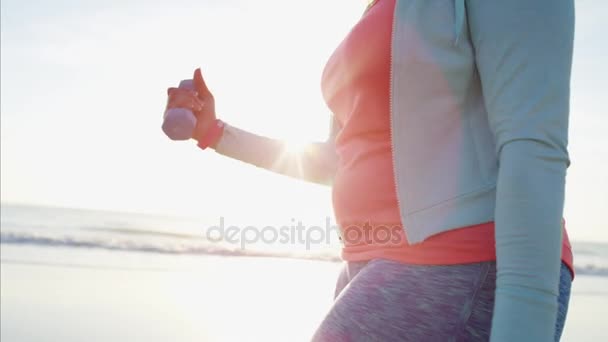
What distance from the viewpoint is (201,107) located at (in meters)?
2.25

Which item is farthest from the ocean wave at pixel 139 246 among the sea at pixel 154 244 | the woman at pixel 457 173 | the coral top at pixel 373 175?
the woman at pixel 457 173

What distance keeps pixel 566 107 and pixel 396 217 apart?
0.39 meters

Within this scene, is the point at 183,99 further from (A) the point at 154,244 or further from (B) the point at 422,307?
(A) the point at 154,244

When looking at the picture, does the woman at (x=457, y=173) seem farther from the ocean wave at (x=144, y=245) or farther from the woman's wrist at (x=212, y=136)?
the ocean wave at (x=144, y=245)

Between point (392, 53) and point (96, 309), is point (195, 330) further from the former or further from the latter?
point (392, 53)

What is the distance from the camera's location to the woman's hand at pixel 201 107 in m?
2.19

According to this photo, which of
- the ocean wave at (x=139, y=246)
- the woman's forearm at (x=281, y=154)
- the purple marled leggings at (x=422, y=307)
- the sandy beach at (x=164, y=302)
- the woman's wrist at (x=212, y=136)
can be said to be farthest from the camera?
the ocean wave at (x=139, y=246)

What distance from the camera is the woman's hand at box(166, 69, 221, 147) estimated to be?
2188 mm

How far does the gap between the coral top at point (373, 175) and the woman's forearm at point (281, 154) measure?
535 millimetres

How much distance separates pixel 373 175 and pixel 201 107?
1.00m

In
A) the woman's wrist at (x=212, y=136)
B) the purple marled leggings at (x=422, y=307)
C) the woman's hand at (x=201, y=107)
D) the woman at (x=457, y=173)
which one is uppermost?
the woman's hand at (x=201, y=107)

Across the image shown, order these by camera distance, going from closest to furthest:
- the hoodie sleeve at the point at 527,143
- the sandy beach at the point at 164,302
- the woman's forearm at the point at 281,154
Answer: the hoodie sleeve at the point at 527,143 → the woman's forearm at the point at 281,154 → the sandy beach at the point at 164,302

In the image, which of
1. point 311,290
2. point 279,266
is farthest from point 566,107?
point 279,266

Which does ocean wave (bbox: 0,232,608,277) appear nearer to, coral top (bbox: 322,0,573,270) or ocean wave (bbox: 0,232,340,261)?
ocean wave (bbox: 0,232,340,261)
